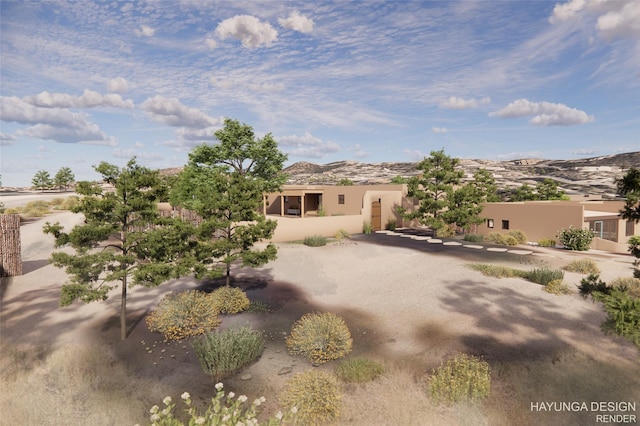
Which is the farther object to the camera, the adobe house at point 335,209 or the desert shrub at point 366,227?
the desert shrub at point 366,227

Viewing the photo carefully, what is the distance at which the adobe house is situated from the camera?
23.9m

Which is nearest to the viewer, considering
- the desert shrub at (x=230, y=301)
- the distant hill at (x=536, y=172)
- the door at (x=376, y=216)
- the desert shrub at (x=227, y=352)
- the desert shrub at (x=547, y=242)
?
the desert shrub at (x=227, y=352)

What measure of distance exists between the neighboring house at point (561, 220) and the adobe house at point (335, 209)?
855 centimetres

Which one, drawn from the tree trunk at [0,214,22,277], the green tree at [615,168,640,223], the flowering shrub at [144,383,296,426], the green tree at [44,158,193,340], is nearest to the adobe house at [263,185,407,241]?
the tree trunk at [0,214,22,277]

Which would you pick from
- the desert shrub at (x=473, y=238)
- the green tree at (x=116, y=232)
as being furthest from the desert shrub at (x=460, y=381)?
the desert shrub at (x=473, y=238)

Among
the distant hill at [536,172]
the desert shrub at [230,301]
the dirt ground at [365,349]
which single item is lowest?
the dirt ground at [365,349]

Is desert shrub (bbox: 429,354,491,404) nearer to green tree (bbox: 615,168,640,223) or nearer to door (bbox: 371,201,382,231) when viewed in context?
green tree (bbox: 615,168,640,223)

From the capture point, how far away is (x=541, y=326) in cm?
910

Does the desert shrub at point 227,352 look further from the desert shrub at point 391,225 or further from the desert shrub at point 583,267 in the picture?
the desert shrub at point 391,225

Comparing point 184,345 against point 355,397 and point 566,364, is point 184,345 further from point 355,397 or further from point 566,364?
point 566,364

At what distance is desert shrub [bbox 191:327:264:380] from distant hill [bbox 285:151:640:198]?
48664mm

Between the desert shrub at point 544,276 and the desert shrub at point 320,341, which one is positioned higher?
the desert shrub at point 544,276

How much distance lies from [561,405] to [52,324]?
12988 millimetres

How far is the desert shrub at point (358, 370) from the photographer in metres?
6.83
